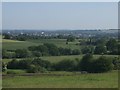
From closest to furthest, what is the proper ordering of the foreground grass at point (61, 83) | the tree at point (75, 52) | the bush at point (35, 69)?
the foreground grass at point (61, 83)
the bush at point (35, 69)
the tree at point (75, 52)

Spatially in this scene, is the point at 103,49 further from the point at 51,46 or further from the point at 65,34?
the point at 65,34

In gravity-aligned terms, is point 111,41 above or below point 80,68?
above

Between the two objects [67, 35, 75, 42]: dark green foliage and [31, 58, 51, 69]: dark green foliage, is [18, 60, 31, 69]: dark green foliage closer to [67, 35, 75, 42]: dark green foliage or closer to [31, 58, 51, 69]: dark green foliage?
[31, 58, 51, 69]: dark green foliage

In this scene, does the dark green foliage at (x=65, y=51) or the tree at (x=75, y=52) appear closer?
the tree at (x=75, y=52)

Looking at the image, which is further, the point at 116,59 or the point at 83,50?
the point at 83,50

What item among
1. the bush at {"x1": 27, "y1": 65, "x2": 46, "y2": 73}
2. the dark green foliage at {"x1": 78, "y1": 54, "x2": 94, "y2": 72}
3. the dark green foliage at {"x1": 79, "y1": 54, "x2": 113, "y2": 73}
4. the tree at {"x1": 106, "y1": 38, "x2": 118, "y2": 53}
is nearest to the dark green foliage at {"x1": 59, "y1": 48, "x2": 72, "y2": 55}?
the tree at {"x1": 106, "y1": 38, "x2": 118, "y2": 53}

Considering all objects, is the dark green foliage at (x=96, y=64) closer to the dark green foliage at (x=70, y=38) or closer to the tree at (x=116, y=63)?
the tree at (x=116, y=63)

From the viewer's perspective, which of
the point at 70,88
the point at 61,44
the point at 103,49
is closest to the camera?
the point at 70,88

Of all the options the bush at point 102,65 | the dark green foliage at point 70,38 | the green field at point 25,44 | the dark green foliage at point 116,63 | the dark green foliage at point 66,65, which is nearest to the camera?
the bush at point 102,65

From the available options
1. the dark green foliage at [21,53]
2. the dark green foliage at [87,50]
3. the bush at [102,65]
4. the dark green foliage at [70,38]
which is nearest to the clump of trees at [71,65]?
the bush at [102,65]

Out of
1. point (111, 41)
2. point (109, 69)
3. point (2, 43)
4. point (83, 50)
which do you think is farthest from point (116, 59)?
point (2, 43)

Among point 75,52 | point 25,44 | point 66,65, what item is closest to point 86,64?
point 66,65
